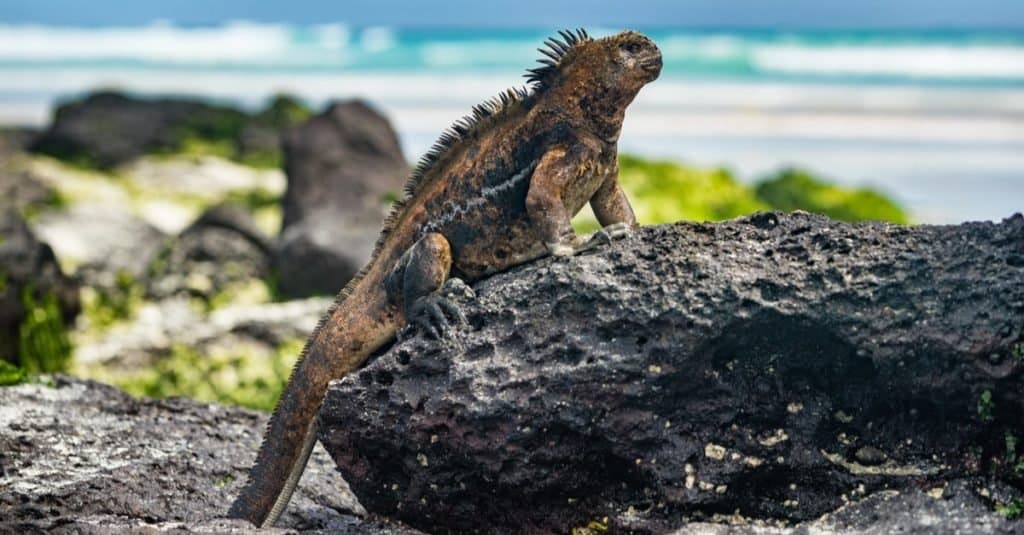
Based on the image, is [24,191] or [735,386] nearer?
[735,386]

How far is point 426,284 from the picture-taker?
3738mm

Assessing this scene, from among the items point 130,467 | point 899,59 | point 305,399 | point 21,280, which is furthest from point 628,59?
point 899,59

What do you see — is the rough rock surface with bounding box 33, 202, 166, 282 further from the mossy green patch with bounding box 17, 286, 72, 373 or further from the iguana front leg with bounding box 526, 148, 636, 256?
the iguana front leg with bounding box 526, 148, 636, 256

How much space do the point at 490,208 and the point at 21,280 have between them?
537 cm

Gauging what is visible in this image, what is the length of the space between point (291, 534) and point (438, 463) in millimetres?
475

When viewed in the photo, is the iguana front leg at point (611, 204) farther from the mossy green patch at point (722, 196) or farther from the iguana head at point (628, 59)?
the mossy green patch at point (722, 196)

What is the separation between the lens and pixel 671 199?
37.8 ft

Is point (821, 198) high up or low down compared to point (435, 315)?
up

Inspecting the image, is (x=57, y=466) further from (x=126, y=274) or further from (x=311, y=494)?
(x=126, y=274)

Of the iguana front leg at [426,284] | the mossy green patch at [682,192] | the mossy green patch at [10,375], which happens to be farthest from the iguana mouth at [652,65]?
the mossy green patch at [682,192]

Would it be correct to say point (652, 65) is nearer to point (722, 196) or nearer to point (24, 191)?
point (722, 196)

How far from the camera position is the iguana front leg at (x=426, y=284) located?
360 cm

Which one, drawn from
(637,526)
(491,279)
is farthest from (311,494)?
(637,526)

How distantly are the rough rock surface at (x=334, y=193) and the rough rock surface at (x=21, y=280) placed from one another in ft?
5.42
